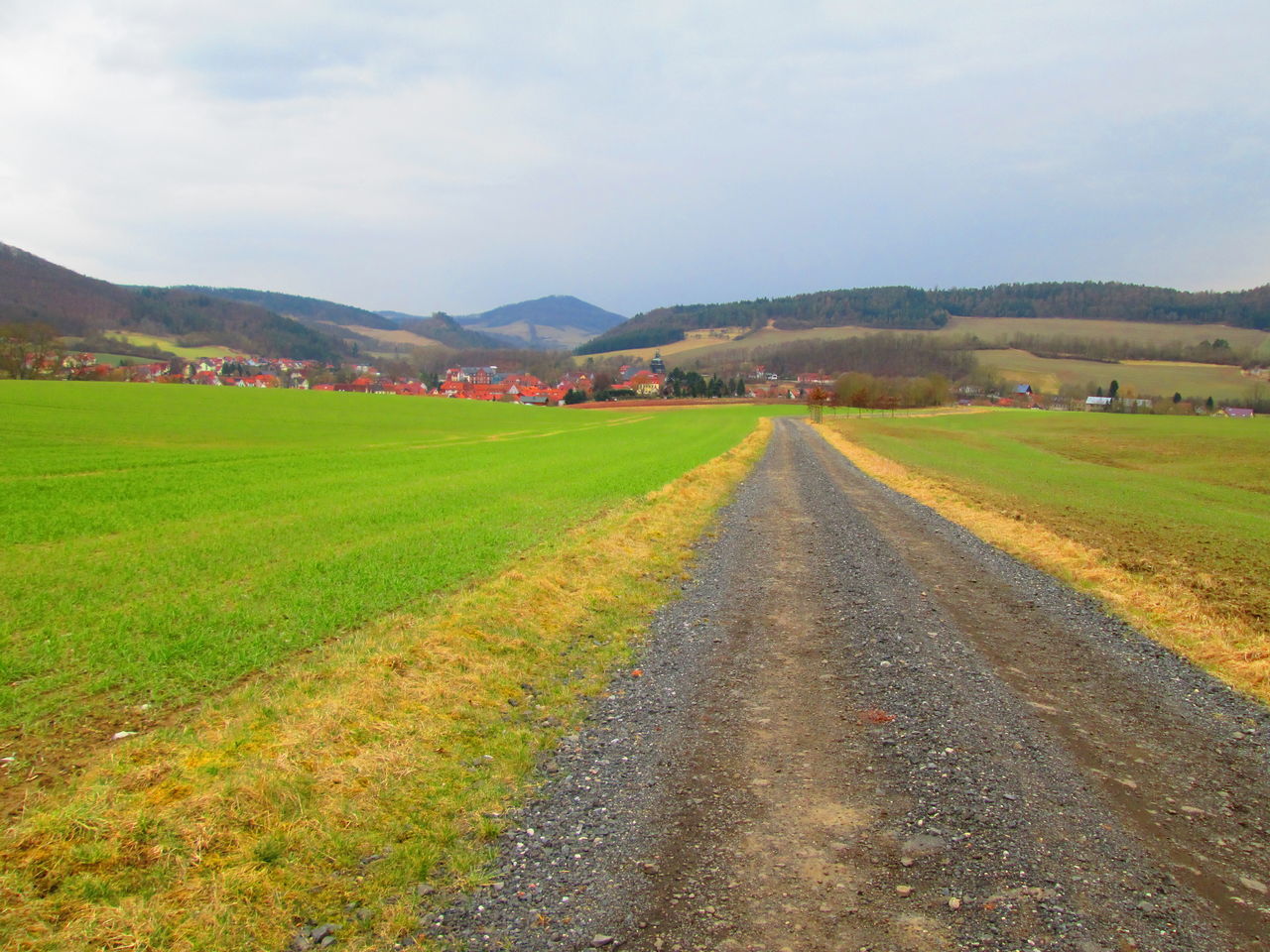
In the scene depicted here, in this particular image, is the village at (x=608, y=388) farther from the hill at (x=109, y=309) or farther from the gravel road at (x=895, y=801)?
the gravel road at (x=895, y=801)

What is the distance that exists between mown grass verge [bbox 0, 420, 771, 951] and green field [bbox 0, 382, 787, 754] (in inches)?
57.6

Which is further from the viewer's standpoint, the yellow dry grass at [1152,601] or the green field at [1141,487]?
the green field at [1141,487]

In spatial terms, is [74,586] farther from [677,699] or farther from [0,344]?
[0,344]

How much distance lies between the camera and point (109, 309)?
16175 centimetres

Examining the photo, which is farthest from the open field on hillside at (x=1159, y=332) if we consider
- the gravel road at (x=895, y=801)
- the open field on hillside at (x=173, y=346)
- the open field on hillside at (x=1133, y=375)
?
the open field on hillside at (x=173, y=346)

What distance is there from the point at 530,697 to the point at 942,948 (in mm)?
4666

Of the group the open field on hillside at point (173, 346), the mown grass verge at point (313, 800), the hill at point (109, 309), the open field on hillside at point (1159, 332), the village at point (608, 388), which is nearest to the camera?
the mown grass verge at point (313, 800)

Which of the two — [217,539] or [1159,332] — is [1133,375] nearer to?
[1159,332]

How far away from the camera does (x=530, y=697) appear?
7594 millimetres

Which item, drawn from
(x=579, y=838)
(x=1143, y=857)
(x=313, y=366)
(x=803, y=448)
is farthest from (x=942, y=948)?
(x=313, y=366)

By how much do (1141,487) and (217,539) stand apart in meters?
37.5

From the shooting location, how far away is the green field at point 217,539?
8.20m

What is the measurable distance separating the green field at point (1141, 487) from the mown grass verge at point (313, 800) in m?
11.7

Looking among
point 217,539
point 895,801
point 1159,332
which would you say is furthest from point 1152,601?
point 1159,332
